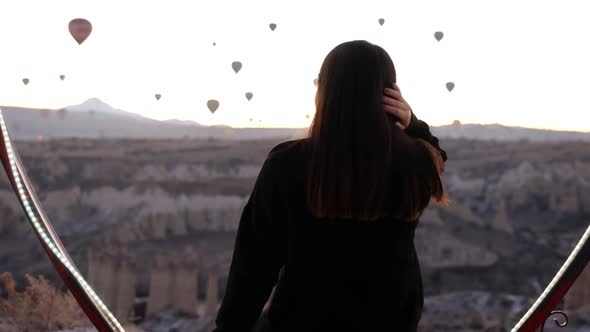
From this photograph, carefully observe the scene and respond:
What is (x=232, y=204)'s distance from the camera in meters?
9.65

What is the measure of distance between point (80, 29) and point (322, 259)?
20.2ft

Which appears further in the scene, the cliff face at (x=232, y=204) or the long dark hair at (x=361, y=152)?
the cliff face at (x=232, y=204)

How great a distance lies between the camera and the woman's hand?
3.79 ft

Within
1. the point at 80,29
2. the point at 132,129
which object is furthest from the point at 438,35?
the point at 132,129

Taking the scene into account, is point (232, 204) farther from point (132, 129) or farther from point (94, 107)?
point (94, 107)

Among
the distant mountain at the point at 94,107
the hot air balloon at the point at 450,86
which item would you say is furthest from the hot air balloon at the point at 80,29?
the distant mountain at the point at 94,107

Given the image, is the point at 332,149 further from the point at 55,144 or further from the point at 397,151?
the point at 55,144

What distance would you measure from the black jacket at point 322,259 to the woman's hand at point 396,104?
0.17 m

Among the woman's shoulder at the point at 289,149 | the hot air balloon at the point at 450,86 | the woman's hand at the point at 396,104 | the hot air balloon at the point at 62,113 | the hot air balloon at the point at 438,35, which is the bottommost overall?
the hot air balloon at the point at 62,113

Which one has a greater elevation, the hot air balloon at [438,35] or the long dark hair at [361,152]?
the hot air balloon at [438,35]

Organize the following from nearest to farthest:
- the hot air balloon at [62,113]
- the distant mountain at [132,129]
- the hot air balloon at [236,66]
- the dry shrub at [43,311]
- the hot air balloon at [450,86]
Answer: the dry shrub at [43,311] → the hot air balloon at [236,66] → the hot air balloon at [450,86] → the distant mountain at [132,129] → the hot air balloon at [62,113]

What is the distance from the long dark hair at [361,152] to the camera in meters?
1.09

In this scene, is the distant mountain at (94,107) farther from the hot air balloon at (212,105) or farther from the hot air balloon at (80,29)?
the hot air balloon at (80,29)

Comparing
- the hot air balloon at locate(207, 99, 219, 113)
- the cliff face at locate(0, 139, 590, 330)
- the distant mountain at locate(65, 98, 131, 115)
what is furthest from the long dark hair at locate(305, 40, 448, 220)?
the distant mountain at locate(65, 98, 131, 115)
